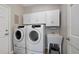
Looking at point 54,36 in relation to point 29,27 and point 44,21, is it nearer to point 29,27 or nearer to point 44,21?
point 44,21

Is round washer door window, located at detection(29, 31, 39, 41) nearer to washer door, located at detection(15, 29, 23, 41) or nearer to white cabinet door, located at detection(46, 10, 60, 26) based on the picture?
washer door, located at detection(15, 29, 23, 41)

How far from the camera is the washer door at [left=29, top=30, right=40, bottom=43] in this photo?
230 centimetres

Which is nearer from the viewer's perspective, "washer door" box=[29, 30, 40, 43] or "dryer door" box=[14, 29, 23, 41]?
"washer door" box=[29, 30, 40, 43]

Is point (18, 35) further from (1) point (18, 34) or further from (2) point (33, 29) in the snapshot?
(2) point (33, 29)

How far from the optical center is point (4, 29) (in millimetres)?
2258

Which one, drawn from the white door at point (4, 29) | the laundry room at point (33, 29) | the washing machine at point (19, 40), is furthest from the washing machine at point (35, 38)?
the white door at point (4, 29)

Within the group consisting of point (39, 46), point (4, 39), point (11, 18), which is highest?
point (11, 18)

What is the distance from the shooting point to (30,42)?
2.37m

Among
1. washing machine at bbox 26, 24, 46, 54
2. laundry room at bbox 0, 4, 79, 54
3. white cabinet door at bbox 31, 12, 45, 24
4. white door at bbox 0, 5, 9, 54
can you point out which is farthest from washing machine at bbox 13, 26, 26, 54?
white cabinet door at bbox 31, 12, 45, 24

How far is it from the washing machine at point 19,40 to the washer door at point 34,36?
19 cm

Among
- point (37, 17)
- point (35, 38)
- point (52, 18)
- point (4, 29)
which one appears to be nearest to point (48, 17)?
point (52, 18)

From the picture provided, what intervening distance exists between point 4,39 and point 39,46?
833 mm
